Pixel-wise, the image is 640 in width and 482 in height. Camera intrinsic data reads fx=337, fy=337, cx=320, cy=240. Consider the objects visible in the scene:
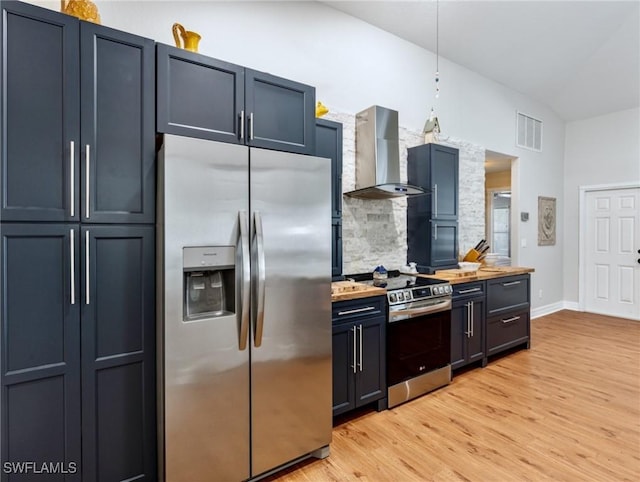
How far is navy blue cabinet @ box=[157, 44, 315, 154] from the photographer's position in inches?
69.5

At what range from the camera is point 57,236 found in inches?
59.4

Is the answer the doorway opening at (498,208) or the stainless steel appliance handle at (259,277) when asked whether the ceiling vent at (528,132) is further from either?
the stainless steel appliance handle at (259,277)

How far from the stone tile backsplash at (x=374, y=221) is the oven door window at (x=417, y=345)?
2.81ft

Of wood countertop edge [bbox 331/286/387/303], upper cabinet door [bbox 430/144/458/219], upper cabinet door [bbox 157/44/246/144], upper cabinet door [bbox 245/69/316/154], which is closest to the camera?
upper cabinet door [bbox 157/44/246/144]

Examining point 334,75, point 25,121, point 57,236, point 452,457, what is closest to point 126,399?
point 57,236

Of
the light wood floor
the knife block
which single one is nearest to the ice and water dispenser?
the light wood floor

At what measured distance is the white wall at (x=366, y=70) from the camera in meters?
2.59

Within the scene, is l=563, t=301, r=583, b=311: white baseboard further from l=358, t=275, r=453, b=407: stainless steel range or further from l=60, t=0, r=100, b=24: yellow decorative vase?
l=60, t=0, r=100, b=24: yellow decorative vase

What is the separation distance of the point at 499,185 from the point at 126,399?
7.55 metres

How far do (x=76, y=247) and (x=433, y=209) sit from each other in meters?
3.18

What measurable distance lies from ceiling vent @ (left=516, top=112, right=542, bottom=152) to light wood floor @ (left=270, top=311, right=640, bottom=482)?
3.29m

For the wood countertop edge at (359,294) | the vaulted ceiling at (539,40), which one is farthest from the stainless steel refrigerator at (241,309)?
the vaulted ceiling at (539,40)

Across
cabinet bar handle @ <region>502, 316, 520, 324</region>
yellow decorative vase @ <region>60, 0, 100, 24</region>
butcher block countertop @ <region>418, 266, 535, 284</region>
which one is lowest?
cabinet bar handle @ <region>502, 316, 520, 324</region>

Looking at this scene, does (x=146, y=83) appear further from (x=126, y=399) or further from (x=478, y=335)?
(x=478, y=335)
